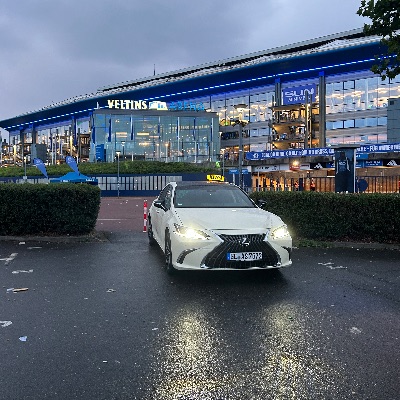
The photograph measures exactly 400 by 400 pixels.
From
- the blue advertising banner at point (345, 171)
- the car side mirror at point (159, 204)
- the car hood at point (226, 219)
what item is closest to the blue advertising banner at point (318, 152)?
the blue advertising banner at point (345, 171)

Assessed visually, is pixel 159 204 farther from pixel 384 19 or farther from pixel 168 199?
pixel 384 19

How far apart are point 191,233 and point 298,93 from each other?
55.8m

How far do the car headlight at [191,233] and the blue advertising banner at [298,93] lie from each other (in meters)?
55.1

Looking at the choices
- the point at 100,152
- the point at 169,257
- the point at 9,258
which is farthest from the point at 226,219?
the point at 100,152

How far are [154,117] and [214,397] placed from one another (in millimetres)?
67885

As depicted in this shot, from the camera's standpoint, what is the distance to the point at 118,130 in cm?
6781

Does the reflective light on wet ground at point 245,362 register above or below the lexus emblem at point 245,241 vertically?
below

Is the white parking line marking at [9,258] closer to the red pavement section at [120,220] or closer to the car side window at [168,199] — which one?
the car side window at [168,199]

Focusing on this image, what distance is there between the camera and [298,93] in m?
58.0

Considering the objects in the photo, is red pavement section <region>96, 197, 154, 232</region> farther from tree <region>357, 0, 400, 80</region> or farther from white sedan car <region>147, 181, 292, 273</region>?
tree <region>357, 0, 400, 80</region>

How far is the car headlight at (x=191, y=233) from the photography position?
627 centimetres

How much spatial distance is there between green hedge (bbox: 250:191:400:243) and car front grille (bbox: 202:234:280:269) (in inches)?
184

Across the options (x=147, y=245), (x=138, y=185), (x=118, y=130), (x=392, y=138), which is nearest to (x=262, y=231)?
(x=147, y=245)

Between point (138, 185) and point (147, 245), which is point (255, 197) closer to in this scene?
point (147, 245)
